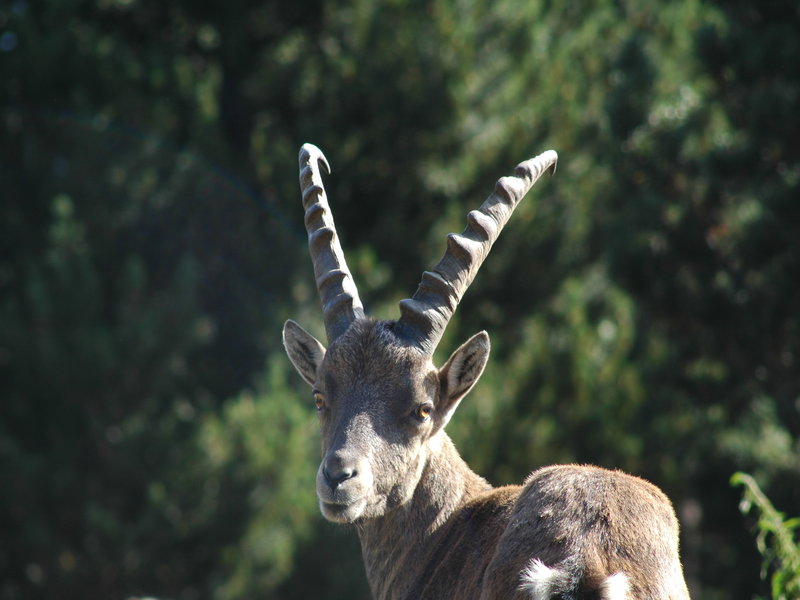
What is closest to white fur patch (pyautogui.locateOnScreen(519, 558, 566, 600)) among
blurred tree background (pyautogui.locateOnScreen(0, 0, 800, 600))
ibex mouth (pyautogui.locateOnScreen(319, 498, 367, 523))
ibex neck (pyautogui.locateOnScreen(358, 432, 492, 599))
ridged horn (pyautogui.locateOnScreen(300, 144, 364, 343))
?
ibex mouth (pyautogui.locateOnScreen(319, 498, 367, 523))

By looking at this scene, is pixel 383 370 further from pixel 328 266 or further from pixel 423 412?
pixel 328 266

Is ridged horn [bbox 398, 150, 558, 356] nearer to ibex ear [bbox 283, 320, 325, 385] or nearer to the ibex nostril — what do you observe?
ibex ear [bbox 283, 320, 325, 385]

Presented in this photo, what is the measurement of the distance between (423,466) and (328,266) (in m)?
1.51

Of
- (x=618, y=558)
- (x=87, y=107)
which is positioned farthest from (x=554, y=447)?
(x=618, y=558)

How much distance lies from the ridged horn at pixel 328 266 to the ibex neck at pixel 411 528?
1057 mm

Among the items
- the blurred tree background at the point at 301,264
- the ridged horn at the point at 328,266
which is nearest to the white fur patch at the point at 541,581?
the ridged horn at the point at 328,266

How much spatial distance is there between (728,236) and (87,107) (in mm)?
12564

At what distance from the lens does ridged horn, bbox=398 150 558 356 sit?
671 cm

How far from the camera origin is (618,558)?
15.5 ft

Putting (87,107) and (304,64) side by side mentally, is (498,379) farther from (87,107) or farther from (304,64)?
(87,107)

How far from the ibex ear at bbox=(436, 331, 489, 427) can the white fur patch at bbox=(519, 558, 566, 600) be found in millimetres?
2171

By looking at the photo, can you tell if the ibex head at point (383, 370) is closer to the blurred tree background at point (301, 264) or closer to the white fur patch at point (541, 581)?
the white fur patch at point (541, 581)

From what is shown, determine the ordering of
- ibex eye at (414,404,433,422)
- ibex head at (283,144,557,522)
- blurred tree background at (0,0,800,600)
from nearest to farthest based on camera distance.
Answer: ibex head at (283,144,557,522) → ibex eye at (414,404,433,422) → blurred tree background at (0,0,800,600)

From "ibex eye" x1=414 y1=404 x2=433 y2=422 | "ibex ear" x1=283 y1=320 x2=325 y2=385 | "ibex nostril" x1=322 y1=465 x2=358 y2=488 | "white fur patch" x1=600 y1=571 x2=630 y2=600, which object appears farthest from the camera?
"ibex ear" x1=283 y1=320 x2=325 y2=385
